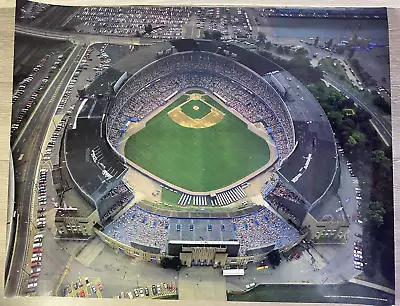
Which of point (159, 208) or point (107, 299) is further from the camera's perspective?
point (159, 208)

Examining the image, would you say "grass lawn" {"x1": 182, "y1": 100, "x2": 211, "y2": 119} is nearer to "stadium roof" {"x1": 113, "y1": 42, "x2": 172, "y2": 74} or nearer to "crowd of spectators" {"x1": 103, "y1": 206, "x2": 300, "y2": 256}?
"stadium roof" {"x1": 113, "y1": 42, "x2": 172, "y2": 74}

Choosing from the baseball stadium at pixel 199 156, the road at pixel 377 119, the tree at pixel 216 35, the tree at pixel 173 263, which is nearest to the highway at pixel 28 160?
the baseball stadium at pixel 199 156

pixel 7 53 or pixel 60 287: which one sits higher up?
pixel 7 53

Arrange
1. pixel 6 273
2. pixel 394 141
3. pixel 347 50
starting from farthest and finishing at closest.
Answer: pixel 347 50 < pixel 394 141 < pixel 6 273

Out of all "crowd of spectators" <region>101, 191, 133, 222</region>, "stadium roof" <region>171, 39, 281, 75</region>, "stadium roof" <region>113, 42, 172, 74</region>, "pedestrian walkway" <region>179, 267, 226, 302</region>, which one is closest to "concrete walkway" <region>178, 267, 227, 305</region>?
"pedestrian walkway" <region>179, 267, 226, 302</region>

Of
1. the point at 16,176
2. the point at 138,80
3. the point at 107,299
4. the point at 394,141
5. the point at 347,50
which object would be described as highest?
the point at 347,50

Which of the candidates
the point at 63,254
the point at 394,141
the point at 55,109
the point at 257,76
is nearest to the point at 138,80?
the point at 55,109

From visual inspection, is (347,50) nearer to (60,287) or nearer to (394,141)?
(394,141)
